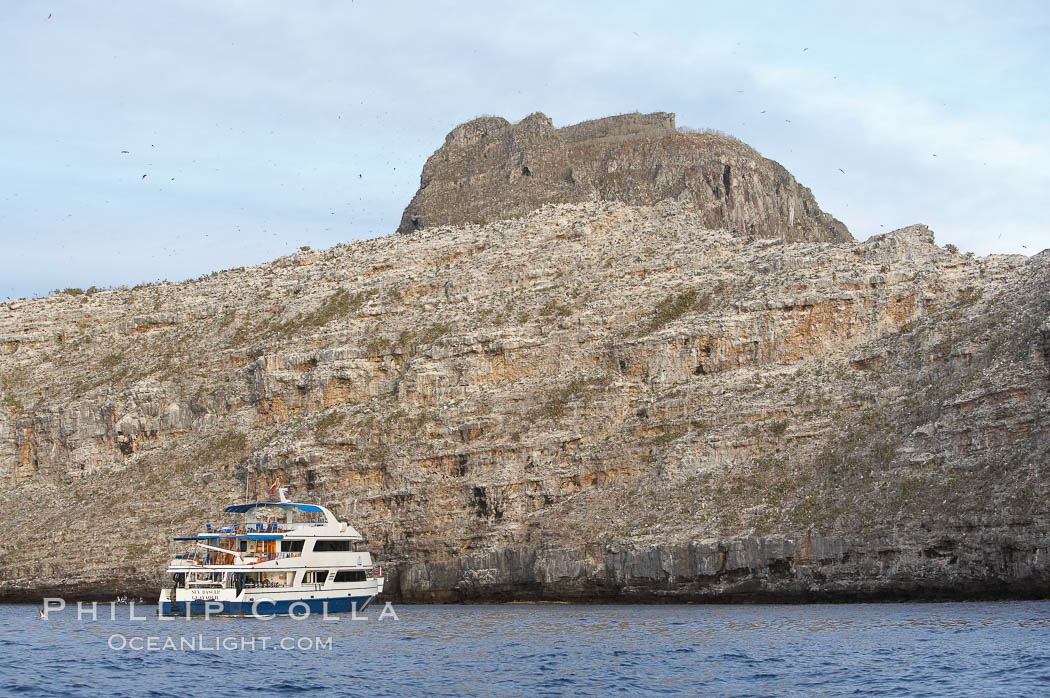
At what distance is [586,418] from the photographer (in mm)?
77312

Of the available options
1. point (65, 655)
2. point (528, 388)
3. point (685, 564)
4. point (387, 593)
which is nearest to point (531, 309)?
point (528, 388)

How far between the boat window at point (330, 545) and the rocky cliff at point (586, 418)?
628 cm

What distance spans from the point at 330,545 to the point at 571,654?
27.2 metres

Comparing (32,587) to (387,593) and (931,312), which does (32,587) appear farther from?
(931,312)

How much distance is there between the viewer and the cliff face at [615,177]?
107m

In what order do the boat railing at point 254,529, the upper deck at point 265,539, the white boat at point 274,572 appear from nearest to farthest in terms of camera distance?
the white boat at point 274,572, the upper deck at point 265,539, the boat railing at point 254,529

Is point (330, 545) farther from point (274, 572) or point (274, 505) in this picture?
point (274, 505)

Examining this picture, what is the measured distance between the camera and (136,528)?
84750 millimetres

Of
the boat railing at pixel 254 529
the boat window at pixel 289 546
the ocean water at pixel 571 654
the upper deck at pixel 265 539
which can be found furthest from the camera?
the boat railing at pixel 254 529

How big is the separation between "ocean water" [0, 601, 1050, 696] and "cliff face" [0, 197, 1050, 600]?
17.4 feet

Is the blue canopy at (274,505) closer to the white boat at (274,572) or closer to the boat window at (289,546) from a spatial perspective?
the white boat at (274,572)

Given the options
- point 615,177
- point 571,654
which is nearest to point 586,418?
point 571,654

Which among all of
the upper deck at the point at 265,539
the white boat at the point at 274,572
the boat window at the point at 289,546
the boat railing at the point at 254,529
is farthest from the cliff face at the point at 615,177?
the boat window at the point at 289,546

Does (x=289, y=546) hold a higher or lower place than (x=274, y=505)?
lower
